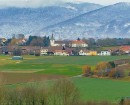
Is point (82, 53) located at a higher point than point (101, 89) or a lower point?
higher

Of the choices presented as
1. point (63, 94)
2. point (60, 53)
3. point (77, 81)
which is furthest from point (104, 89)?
point (60, 53)

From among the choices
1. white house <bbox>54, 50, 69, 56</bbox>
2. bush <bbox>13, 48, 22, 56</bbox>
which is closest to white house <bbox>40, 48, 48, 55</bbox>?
white house <bbox>54, 50, 69, 56</bbox>

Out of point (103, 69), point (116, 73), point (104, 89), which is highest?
point (103, 69)

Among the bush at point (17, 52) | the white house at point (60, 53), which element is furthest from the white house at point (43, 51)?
the bush at point (17, 52)

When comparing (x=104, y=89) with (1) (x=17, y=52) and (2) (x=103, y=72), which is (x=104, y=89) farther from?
(1) (x=17, y=52)

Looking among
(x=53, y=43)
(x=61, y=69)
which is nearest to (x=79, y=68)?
(x=61, y=69)

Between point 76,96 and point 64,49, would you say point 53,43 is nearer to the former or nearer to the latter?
point 64,49

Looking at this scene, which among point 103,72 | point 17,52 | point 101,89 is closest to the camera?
point 101,89

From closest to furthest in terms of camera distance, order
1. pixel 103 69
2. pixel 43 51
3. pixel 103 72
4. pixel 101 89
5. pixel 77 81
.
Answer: pixel 101 89 → pixel 77 81 → pixel 103 72 → pixel 103 69 → pixel 43 51

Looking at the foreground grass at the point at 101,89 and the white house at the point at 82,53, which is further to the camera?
the white house at the point at 82,53

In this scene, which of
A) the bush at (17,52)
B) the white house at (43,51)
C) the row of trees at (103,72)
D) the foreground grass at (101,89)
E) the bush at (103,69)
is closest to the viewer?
the foreground grass at (101,89)

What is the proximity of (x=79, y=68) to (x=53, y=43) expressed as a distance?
5129 centimetres

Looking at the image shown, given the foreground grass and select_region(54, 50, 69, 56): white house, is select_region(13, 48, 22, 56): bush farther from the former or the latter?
the foreground grass

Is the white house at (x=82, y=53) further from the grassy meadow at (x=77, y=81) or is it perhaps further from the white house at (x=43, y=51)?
the grassy meadow at (x=77, y=81)
